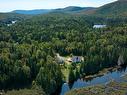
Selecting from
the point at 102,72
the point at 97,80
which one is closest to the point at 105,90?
the point at 97,80

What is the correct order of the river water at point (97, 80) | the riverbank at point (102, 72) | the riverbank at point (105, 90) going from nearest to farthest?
the riverbank at point (105, 90) → the river water at point (97, 80) → the riverbank at point (102, 72)

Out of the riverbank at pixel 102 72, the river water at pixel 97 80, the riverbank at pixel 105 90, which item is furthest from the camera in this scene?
the riverbank at pixel 102 72

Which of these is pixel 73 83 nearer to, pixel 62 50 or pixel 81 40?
pixel 62 50

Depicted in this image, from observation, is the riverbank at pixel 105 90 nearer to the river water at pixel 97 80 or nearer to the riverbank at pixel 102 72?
the river water at pixel 97 80

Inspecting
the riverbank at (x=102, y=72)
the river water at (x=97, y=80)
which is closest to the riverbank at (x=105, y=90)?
the river water at (x=97, y=80)

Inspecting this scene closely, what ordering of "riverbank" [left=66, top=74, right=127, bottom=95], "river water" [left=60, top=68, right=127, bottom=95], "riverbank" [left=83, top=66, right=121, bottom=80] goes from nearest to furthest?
"riverbank" [left=66, top=74, right=127, bottom=95] < "river water" [left=60, top=68, right=127, bottom=95] < "riverbank" [left=83, top=66, right=121, bottom=80]

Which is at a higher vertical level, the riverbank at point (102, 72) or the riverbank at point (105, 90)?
the riverbank at point (105, 90)

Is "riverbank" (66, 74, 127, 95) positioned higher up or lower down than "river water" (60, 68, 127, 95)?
higher up

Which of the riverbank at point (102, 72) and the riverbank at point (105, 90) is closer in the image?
the riverbank at point (105, 90)

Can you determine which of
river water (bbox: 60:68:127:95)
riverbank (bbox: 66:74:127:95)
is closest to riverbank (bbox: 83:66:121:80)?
river water (bbox: 60:68:127:95)

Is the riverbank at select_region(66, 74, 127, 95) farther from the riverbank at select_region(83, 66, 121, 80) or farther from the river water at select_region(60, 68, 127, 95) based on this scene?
the riverbank at select_region(83, 66, 121, 80)

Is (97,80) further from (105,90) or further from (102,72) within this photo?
(105,90)
